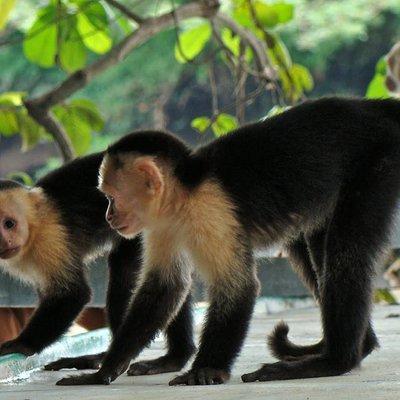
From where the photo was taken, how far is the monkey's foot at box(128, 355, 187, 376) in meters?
3.54

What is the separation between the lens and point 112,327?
3.84m

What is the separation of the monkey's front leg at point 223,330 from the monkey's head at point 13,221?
1.16 meters

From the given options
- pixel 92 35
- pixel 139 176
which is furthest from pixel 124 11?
pixel 139 176

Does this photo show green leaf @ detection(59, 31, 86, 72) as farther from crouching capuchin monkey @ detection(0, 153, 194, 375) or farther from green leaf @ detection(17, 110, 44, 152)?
crouching capuchin monkey @ detection(0, 153, 194, 375)

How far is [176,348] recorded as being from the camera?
3668 mm

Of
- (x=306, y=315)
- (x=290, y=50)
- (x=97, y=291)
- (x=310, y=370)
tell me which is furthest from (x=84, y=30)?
(x=290, y=50)

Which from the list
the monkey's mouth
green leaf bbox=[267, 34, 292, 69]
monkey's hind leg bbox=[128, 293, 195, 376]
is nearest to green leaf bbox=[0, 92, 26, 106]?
green leaf bbox=[267, 34, 292, 69]

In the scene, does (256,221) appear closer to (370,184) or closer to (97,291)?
(370,184)

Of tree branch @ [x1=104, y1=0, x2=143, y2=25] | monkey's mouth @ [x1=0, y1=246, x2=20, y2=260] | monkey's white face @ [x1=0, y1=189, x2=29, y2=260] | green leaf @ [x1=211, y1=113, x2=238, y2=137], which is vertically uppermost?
tree branch @ [x1=104, y1=0, x2=143, y2=25]

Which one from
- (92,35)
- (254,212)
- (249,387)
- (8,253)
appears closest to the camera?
(249,387)

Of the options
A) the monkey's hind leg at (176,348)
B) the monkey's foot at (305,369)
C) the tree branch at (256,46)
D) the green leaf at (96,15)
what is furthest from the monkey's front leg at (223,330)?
the tree branch at (256,46)

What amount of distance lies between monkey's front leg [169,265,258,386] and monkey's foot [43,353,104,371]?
2.45 feet

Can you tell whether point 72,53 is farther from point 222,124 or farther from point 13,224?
point 13,224

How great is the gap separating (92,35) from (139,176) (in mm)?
2450
